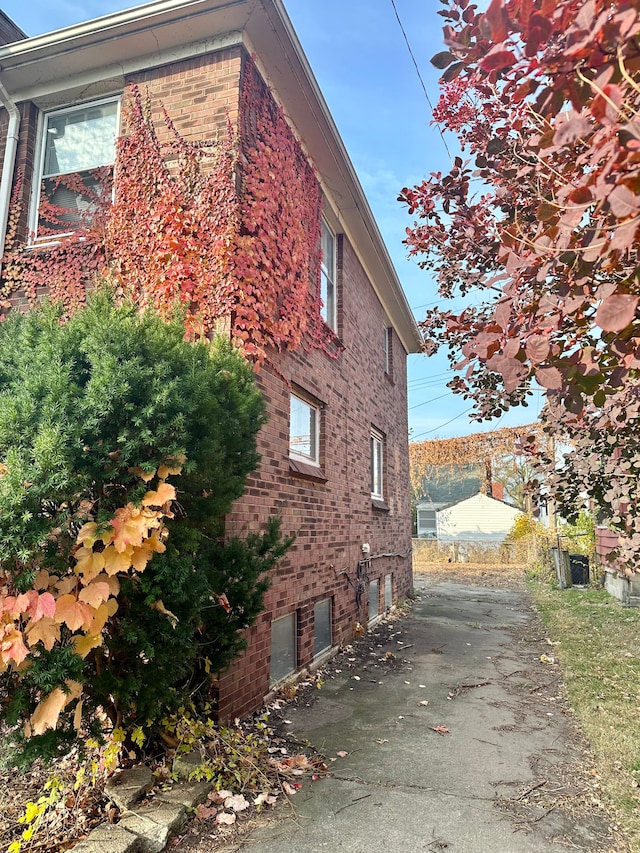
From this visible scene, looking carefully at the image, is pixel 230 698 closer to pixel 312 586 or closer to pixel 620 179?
pixel 312 586

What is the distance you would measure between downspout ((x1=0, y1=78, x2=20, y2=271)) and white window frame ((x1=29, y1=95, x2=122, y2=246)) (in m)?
0.22

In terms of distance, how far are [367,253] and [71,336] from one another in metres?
7.23

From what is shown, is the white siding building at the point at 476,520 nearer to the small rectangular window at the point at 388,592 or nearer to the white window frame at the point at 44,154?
the small rectangular window at the point at 388,592

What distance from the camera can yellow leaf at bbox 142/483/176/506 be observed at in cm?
270

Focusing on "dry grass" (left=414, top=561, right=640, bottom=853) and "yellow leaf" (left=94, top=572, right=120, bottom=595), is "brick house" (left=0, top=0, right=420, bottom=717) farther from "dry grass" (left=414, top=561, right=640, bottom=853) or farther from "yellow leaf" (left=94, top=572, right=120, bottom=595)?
"dry grass" (left=414, top=561, right=640, bottom=853)

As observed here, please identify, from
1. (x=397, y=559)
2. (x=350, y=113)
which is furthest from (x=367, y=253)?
(x=397, y=559)

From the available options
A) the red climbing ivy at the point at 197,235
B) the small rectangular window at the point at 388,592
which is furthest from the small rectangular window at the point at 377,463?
the red climbing ivy at the point at 197,235

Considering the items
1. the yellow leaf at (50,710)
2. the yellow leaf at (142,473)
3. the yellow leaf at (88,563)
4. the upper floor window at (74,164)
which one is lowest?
the yellow leaf at (50,710)

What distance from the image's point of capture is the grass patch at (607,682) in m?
3.60

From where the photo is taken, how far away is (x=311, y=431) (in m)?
7.09

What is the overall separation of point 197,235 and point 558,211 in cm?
372

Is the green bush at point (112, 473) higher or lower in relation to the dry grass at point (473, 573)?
higher

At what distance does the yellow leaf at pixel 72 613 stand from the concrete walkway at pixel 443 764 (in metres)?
1.51

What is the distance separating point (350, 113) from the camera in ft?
22.4
